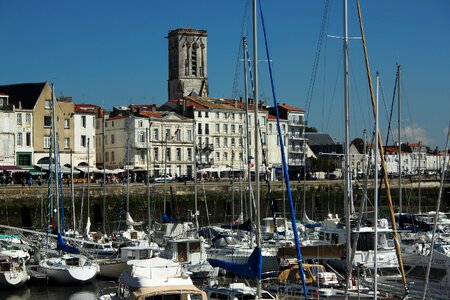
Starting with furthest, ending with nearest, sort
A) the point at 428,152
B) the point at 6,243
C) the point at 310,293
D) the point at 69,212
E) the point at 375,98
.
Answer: the point at 428,152
the point at 69,212
the point at 6,243
the point at 310,293
the point at 375,98

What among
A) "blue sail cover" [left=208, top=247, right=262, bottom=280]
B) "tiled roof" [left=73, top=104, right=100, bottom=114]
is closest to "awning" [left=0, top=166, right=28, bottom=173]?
Answer: "tiled roof" [left=73, top=104, right=100, bottom=114]

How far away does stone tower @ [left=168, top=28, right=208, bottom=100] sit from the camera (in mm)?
110875

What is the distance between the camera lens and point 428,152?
136875 millimetres

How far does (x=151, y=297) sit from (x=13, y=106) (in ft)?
169

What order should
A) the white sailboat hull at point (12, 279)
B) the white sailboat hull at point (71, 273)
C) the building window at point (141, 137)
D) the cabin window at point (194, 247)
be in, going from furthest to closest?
the building window at point (141, 137), the cabin window at point (194, 247), the white sailboat hull at point (71, 273), the white sailboat hull at point (12, 279)

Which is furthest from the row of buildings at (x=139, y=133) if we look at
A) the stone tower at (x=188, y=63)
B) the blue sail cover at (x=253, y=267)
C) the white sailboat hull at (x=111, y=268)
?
the blue sail cover at (x=253, y=267)

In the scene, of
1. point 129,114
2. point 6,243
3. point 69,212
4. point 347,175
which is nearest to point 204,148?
point 129,114

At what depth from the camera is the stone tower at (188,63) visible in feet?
364

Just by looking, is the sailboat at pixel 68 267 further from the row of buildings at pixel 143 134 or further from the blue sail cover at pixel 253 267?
the row of buildings at pixel 143 134

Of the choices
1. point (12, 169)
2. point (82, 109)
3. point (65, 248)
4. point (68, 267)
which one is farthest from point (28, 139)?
point (68, 267)

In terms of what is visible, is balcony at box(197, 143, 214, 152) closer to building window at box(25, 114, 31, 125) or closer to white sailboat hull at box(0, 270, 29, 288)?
building window at box(25, 114, 31, 125)

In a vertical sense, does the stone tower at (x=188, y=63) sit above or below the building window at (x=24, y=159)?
above

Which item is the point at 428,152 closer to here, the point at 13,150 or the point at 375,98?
the point at 13,150

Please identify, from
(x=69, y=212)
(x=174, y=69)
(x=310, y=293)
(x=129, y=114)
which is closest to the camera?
(x=310, y=293)
